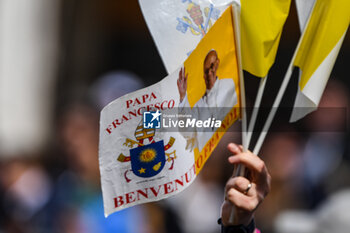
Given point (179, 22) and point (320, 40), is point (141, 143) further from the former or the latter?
point (320, 40)

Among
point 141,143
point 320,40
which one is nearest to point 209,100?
point 141,143

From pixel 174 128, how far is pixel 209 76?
250 mm

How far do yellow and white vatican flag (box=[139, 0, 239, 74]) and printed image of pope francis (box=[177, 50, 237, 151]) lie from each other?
0.41 ft

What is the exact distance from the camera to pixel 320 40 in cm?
261

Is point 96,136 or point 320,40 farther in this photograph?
point 96,136

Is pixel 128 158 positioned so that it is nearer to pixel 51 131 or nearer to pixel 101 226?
pixel 101 226

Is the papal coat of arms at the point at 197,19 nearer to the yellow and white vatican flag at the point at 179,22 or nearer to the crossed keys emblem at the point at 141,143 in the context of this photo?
the yellow and white vatican flag at the point at 179,22

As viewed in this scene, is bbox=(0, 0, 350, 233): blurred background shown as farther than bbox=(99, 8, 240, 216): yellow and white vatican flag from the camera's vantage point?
Yes

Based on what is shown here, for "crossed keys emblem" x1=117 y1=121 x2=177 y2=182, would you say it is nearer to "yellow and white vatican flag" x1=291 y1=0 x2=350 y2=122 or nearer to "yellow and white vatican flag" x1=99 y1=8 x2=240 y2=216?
"yellow and white vatican flag" x1=99 y1=8 x2=240 y2=216

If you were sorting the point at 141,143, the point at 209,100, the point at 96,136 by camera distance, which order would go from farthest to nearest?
1. the point at 96,136
2. the point at 209,100
3. the point at 141,143

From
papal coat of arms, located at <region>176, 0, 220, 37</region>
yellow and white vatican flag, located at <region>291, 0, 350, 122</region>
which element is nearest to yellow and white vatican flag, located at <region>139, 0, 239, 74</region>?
papal coat of arms, located at <region>176, 0, 220, 37</region>

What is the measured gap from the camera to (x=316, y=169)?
5.18 metres

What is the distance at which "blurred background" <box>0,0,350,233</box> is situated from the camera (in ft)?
14.7

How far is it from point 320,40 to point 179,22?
1.69ft
